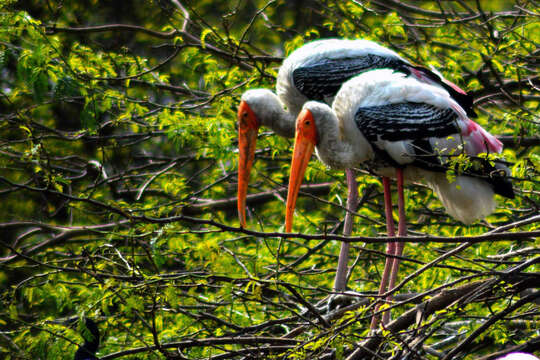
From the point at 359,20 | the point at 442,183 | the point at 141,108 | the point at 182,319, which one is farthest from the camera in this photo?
the point at 359,20

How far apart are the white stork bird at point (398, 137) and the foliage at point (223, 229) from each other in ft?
0.66

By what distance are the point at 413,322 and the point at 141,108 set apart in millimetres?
2693

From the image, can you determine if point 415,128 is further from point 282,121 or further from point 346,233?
point 282,121

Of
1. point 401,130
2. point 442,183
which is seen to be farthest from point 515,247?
point 401,130

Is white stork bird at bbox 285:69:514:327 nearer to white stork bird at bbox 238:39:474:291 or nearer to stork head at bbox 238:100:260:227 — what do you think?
white stork bird at bbox 238:39:474:291

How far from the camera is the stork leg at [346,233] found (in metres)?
4.84

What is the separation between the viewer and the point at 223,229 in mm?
2488

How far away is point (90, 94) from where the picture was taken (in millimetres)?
4926

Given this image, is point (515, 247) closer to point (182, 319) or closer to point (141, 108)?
point (182, 319)

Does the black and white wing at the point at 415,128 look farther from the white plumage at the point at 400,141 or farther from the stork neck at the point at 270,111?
the stork neck at the point at 270,111

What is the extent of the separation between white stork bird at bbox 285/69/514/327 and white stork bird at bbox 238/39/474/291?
15cm

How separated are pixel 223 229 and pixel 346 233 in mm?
2489

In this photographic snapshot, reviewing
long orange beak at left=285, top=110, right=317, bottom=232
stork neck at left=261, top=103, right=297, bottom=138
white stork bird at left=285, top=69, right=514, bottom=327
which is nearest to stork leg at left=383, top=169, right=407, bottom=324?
white stork bird at left=285, top=69, right=514, bottom=327

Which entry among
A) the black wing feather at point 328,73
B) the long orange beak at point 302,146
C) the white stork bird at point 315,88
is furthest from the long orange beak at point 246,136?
the long orange beak at point 302,146
